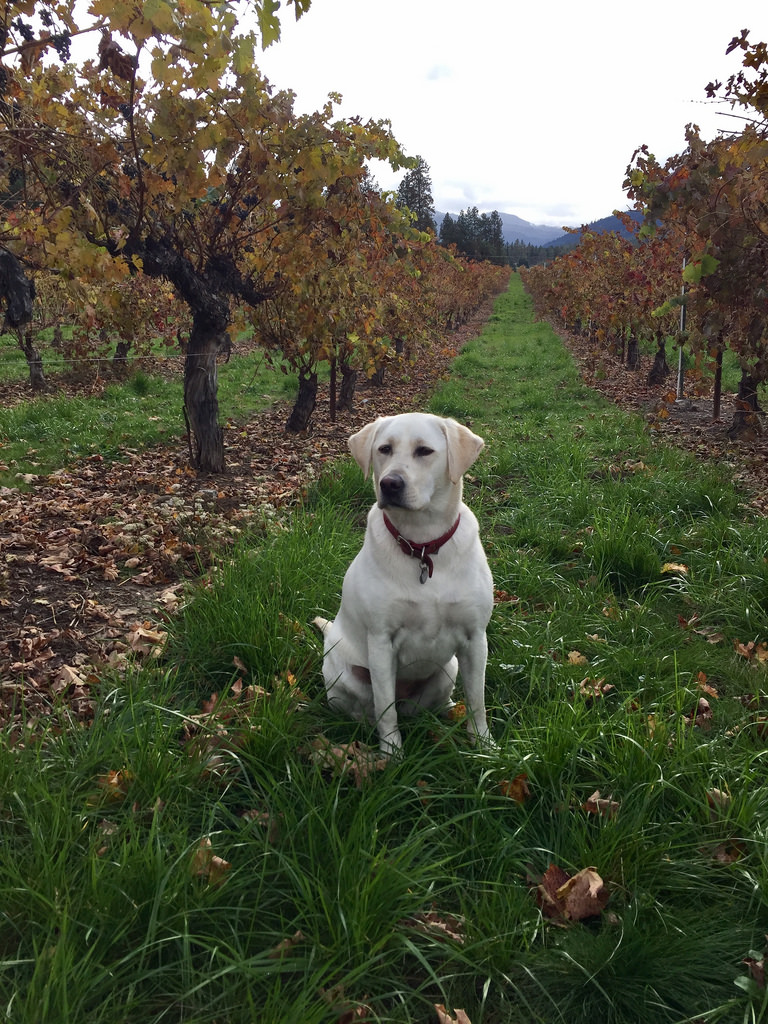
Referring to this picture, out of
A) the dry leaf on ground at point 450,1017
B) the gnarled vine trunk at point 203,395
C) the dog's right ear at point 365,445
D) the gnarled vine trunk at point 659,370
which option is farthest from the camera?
the gnarled vine trunk at point 659,370

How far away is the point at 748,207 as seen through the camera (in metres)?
5.20

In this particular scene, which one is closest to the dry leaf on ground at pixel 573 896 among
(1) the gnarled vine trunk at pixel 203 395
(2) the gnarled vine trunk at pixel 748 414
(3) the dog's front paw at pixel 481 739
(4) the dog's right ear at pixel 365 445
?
(3) the dog's front paw at pixel 481 739

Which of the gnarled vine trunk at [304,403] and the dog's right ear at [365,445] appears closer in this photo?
the dog's right ear at [365,445]

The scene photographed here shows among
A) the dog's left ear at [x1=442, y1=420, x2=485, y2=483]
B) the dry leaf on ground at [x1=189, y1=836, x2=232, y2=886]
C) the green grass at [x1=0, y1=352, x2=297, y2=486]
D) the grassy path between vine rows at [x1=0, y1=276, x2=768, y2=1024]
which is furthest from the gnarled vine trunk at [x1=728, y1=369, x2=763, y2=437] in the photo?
the green grass at [x1=0, y1=352, x2=297, y2=486]

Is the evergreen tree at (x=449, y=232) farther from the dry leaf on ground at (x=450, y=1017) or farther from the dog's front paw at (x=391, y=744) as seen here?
the dry leaf on ground at (x=450, y=1017)

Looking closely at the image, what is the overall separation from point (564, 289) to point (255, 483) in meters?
19.6

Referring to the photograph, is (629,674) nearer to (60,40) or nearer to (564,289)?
(60,40)

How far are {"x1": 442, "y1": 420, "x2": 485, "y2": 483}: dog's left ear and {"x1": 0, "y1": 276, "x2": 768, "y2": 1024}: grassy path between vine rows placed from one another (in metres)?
1.00

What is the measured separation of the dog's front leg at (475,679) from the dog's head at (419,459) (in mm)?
587

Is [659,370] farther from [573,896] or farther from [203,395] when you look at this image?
[573,896]

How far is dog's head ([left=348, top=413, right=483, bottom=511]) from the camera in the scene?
239 cm

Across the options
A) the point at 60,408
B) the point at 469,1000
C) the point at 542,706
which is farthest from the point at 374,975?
the point at 60,408

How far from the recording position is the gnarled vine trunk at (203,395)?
675cm

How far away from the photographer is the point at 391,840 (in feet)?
6.84
